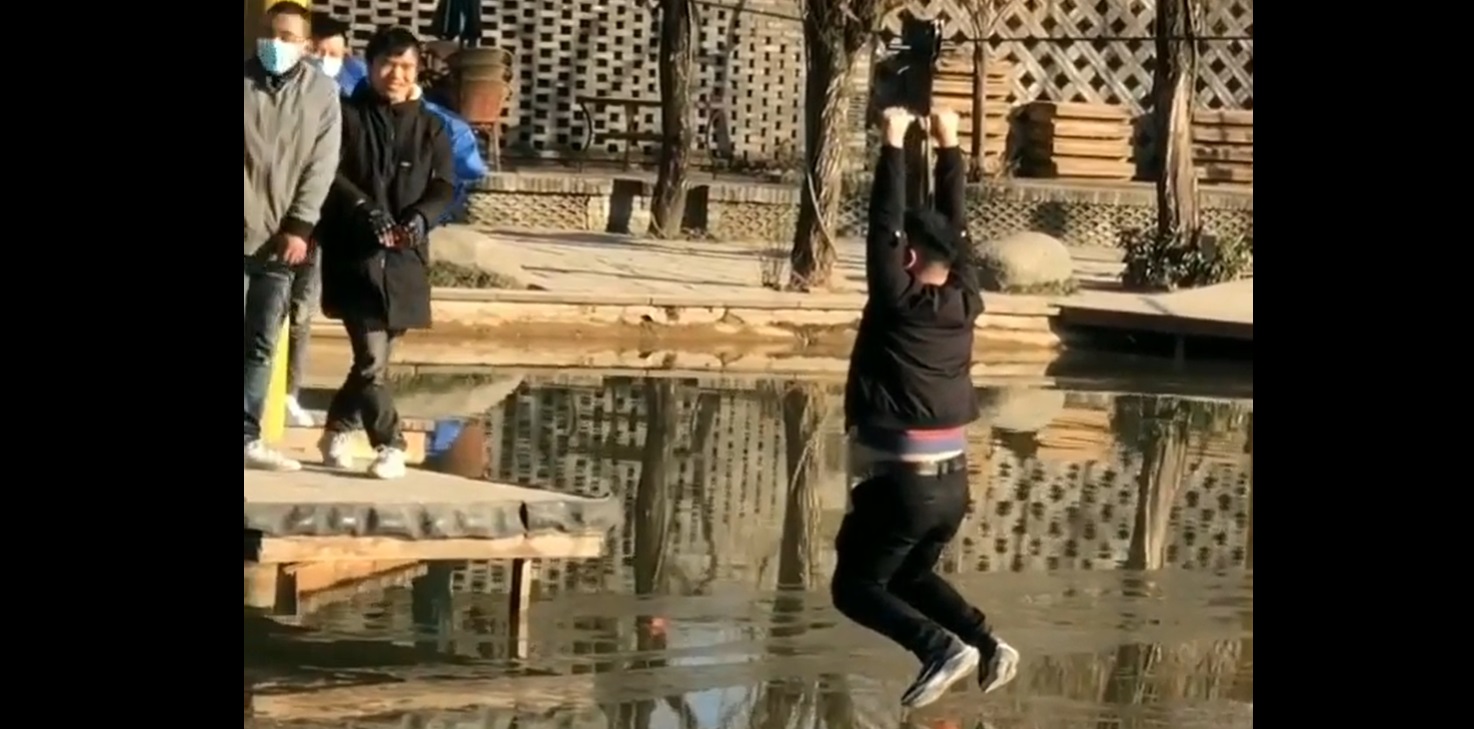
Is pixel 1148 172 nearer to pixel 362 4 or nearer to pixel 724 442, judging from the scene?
pixel 362 4

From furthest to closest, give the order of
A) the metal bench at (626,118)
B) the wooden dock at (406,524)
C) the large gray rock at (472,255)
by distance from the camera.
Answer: the metal bench at (626,118) < the large gray rock at (472,255) < the wooden dock at (406,524)

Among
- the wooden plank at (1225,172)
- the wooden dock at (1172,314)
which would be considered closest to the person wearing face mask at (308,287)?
the wooden dock at (1172,314)

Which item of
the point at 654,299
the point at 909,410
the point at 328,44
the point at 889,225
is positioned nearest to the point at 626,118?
the point at 654,299

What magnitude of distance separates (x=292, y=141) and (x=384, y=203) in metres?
0.33

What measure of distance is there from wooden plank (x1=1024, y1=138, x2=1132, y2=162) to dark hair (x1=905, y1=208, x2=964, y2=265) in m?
19.3

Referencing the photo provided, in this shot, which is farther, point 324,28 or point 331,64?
point 324,28

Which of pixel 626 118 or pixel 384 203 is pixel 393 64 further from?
pixel 626 118

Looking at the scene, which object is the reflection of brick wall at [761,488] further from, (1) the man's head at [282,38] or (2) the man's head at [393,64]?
(1) the man's head at [282,38]

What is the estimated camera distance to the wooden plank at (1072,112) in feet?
86.5

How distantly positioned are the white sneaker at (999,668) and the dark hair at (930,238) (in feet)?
3.42

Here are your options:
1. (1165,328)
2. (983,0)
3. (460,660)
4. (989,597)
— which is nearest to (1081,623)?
(989,597)

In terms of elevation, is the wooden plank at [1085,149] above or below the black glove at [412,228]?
above

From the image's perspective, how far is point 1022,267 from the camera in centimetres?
1942

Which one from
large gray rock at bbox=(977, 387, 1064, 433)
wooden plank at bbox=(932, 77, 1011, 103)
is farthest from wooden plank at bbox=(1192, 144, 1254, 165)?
large gray rock at bbox=(977, 387, 1064, 433)
